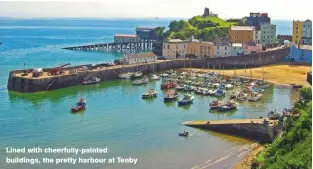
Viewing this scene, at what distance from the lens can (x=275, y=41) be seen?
185ft

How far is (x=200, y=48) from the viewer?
153 ft

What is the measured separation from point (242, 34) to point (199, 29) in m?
10.2

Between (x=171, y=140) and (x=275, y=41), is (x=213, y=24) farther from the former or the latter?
(x=171, y=140)

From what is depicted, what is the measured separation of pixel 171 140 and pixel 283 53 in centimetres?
3042

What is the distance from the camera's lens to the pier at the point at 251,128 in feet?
68.4

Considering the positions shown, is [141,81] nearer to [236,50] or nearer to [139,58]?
[139,58]

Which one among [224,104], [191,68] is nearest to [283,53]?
[191,68]

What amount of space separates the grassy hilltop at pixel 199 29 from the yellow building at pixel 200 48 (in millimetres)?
8824

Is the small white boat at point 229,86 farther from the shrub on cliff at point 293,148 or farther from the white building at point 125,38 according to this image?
the white building at point 125,38

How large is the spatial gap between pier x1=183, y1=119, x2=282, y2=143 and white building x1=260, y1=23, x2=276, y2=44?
3408cm

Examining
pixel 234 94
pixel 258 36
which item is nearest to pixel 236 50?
pixel 258 36

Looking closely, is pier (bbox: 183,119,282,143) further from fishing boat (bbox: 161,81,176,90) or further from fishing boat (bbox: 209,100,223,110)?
fishing boat (bbox: 161,81,176,90)

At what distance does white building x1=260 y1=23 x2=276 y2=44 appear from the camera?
180ft

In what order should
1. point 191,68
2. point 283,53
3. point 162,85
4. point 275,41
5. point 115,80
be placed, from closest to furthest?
1. point 162,85
2. point 115,80
3. point 191,68
4. point 283,53
5. point 275,41
